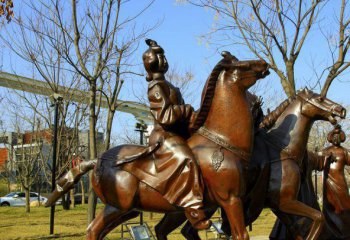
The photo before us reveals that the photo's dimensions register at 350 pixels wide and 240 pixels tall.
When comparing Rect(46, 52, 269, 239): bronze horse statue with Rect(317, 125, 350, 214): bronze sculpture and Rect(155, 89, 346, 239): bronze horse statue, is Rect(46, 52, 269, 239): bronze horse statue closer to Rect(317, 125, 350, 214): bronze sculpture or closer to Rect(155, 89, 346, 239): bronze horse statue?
Rect(155, 89, 346, 239): bronze horse statue

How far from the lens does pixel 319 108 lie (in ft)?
18.9

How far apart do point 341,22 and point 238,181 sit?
24.8 feet

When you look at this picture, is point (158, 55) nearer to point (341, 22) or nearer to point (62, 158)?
point (341, 22)

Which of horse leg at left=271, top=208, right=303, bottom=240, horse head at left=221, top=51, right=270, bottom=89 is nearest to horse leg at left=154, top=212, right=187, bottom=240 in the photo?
horse leg at left=271, top=208, right=303, bottom=240

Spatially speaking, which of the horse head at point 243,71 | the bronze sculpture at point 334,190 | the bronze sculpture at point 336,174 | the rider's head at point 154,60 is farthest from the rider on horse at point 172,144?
the bronze sculpture at point 336,174

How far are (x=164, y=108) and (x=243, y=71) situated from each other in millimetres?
964

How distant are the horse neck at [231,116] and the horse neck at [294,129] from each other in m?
0.88

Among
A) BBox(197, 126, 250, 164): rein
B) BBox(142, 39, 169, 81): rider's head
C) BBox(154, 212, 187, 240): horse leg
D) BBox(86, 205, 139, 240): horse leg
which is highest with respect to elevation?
BBox(142, 39, 169, 81): rider's head

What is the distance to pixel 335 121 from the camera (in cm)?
568

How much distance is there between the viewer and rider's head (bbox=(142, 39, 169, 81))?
5469 millimetres

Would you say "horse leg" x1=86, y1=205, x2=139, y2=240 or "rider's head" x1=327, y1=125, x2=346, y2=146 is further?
"rider's head" x1=327, y1=125, x2=346, y2=146

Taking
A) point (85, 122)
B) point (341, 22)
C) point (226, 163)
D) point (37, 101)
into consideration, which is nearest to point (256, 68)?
point (226, 163)

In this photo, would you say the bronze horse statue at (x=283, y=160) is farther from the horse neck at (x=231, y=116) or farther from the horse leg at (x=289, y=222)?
the horse neck at (x=231, y=116)

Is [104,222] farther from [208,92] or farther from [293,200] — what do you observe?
[293,200]
